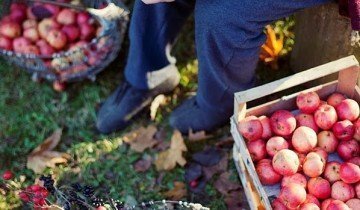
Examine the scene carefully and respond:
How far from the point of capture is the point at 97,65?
2.88m

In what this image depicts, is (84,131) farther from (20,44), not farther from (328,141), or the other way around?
(328,141)

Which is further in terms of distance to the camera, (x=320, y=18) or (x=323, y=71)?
(x=320, y=18)

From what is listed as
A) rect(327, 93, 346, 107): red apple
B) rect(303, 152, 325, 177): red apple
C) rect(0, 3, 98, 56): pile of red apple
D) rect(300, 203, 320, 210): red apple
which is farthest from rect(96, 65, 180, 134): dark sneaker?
rect(300, 203, 320, 210): red apple

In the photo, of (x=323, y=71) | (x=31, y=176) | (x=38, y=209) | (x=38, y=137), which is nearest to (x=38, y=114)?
(x=38, y=137)

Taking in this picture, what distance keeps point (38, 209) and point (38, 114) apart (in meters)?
0.85

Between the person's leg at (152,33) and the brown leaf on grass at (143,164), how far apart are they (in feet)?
1.23

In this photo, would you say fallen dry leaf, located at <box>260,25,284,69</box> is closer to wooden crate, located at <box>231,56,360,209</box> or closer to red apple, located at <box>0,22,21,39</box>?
wooden crate, located at <box>231,56,360,209</box>

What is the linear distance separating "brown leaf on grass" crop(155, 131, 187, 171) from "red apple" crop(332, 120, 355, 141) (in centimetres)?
84

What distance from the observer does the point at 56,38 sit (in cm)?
282

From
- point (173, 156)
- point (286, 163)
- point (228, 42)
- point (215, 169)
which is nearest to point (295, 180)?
point (286, 163)

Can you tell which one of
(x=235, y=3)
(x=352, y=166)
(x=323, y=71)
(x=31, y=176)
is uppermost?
(x=235, y=3)

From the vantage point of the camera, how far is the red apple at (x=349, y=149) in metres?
2.03

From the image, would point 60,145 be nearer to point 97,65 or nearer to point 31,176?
point 31,176

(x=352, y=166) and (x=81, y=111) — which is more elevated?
(x=352, y=166)
